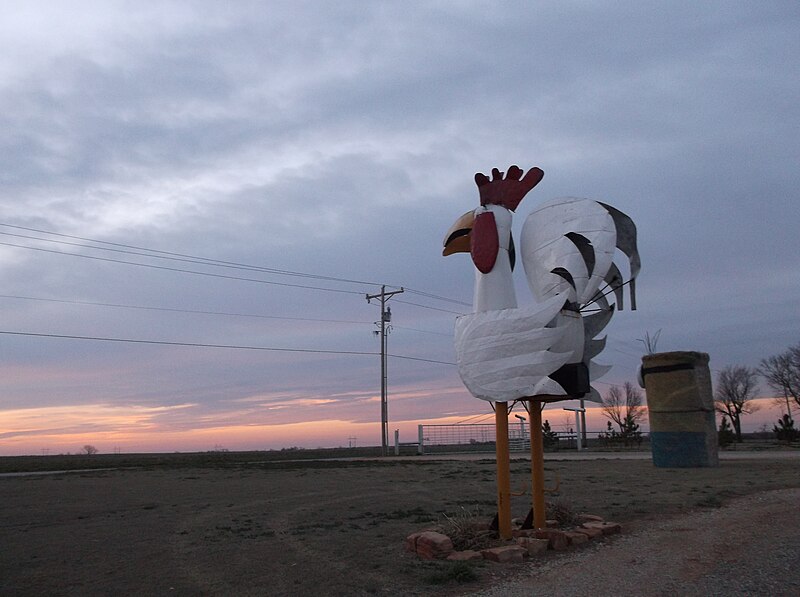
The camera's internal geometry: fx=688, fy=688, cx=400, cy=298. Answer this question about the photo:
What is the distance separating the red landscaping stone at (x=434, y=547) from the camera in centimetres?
998

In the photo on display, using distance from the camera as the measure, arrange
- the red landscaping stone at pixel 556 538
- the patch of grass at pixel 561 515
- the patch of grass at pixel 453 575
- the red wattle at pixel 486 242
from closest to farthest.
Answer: the patch of grass at pixel 453 575 < the red landscaping stone at pixel 556 538 < the red wattle at pixel 486 242 < the patch of grass at pixel 561 515

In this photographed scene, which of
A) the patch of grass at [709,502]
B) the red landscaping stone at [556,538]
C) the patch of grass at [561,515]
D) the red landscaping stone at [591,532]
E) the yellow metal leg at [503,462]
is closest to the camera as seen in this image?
the yellow metal leg at [503,462]

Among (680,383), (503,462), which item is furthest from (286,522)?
(680,383)

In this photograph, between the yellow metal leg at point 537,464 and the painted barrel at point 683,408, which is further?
the painted barrel at point 683,408

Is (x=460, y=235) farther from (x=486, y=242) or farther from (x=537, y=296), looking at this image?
(x=537, y=296)

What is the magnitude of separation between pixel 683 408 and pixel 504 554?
16.4 metres

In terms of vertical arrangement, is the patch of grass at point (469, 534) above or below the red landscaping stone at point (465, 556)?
above

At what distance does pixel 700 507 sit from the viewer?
Result: 47.8 feet

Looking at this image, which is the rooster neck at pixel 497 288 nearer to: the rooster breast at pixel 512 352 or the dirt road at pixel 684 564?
the rooster breast at pixel 512 352

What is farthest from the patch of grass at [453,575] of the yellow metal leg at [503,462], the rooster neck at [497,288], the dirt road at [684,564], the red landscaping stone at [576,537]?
the rooster neck at [497,288]

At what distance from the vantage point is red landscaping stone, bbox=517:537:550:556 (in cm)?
998

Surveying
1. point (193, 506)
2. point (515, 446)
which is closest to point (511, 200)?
point (193, 506)

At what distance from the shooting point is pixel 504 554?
9570 millimetres

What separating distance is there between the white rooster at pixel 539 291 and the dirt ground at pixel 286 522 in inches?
102
